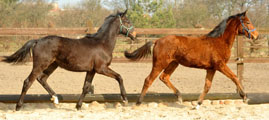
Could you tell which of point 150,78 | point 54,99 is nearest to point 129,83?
point 150,78

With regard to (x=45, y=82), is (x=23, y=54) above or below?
above

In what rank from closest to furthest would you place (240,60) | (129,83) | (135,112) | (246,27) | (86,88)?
(135,112) → (86,88) → (246,27) → (240,60) → (129,83)

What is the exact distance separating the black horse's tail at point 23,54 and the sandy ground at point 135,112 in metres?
0.86

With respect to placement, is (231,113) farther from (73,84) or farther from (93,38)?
(73,84)

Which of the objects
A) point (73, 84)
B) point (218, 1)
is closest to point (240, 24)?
Result: point (73, 84)

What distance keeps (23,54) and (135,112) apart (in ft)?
6.94

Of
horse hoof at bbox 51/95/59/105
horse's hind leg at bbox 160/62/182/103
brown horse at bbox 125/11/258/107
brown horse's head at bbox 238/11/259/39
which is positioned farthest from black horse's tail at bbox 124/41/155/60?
brown horse's head at bbox 238/11/259/39

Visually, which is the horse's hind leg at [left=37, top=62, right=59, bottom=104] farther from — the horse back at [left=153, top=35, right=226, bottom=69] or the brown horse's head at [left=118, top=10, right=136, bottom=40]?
the horse back at [left=153, top=35, right=226, bottom=69]

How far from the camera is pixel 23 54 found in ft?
17.5

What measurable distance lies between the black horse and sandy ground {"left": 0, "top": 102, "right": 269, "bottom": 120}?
0.89 feet

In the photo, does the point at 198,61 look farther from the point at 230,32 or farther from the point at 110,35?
the point at 110,35

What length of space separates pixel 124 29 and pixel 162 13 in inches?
717

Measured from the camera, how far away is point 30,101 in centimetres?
574

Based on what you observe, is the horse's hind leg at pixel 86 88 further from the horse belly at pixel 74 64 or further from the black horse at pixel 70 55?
the horse belly at pixel 74 64
